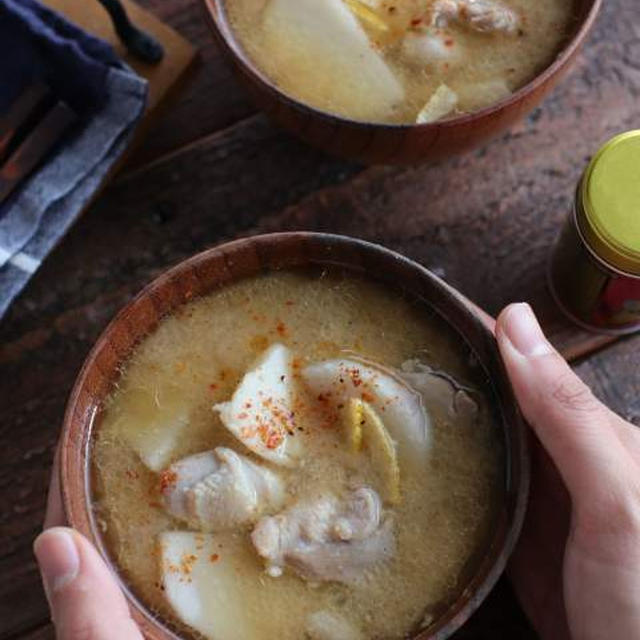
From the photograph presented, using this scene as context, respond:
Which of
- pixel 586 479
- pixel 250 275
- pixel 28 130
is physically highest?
pixel 28 130

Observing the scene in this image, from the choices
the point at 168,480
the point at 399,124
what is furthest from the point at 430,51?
the point at 168,480

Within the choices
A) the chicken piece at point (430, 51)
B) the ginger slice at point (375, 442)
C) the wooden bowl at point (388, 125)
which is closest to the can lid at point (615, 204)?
the wooden bowl at point (388, 125)

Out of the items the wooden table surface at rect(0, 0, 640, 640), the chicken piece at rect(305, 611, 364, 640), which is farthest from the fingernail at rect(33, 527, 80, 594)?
the wooden table surface at rect(0, 0, 640, 640)

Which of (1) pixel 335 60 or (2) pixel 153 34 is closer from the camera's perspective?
(1) pixel 335 60

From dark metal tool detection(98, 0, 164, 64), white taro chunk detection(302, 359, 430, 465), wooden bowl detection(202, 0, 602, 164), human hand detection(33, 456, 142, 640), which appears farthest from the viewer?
dark metal tool detection(98, 0, 164, 64)

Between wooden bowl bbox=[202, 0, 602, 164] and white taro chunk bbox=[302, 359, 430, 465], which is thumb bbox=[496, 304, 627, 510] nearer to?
white taro chunk bbox=[302, 359, 430, 465]

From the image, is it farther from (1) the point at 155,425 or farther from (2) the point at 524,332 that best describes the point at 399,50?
(1) the point at 155,425

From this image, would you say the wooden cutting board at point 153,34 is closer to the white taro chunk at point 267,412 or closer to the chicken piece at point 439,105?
the chicken piece at point 439,105
